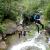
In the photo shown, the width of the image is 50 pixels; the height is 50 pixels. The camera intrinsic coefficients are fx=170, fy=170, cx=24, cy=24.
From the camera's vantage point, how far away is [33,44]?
7.39m

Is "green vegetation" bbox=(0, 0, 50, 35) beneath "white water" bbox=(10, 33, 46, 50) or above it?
above

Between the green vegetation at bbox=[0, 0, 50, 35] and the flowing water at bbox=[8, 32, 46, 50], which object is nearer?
the flowing water at bbox=[8, 32, 46, 50]

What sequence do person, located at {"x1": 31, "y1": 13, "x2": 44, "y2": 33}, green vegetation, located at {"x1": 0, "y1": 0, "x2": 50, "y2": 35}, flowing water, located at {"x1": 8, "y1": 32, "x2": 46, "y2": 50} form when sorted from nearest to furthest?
flowing water, located at {"x1": 8, "y1": 32, "x2": 46, "y2": 50} → green vegetation, located at {"x1": 0, "y1": 0, "x2": 50, "y2": 35} → person, located at {"x1": 31, "y1": 13, "x2": 44, "y2": 33}

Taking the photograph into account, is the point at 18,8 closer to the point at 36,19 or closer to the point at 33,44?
the point at 36,19

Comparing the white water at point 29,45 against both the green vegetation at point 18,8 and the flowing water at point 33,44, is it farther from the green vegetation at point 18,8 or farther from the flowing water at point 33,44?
the green vegetation at point 18,8

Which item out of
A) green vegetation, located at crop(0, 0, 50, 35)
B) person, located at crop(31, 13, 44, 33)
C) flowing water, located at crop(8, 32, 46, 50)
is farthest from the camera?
person, located at crop(31, 13, 44, 33)

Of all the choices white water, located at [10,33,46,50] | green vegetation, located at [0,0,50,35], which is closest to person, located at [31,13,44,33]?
green vegetation, located at [0,0,50,35]

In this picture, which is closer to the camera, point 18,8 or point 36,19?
point 18,8

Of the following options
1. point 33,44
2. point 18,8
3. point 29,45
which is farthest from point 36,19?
point 29,45

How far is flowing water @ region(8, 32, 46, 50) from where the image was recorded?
22.9 ft

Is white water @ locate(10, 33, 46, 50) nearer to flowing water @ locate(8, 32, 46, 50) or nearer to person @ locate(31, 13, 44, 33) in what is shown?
flowing water @ locate(8, 32, 46, 50)

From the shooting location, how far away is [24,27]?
9.60 meters

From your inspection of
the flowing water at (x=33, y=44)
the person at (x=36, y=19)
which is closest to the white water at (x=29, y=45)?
the flowing water at (x=33, y=44)

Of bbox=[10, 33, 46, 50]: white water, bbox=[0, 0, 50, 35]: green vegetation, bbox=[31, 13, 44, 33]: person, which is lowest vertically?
bbox=[10, 33, 46, 50]: white water
